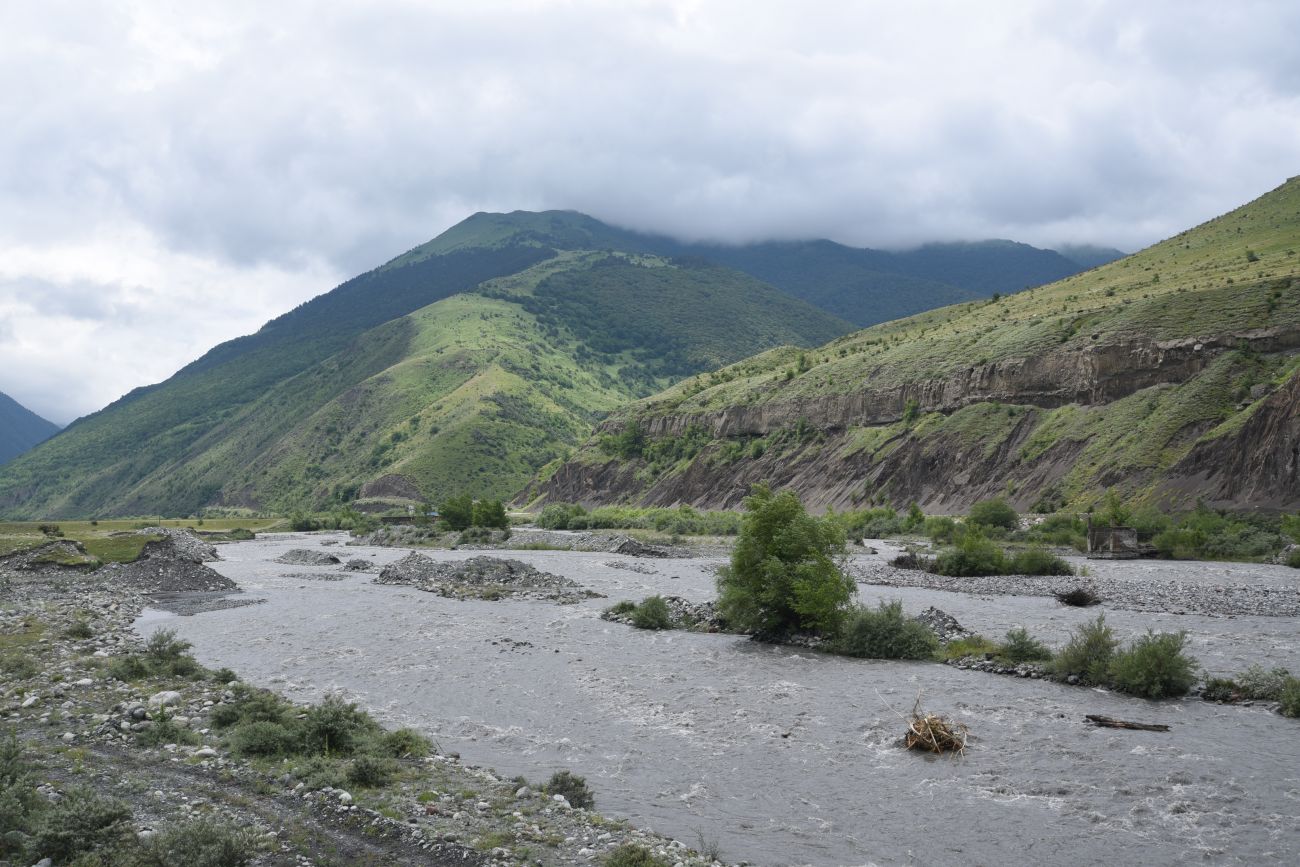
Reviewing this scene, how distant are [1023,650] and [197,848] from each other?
25.5 metres

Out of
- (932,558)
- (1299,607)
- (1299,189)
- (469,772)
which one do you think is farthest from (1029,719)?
(1299,189)

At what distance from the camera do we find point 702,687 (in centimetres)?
2864

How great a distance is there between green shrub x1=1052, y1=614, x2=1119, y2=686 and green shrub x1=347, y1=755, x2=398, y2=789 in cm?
2015

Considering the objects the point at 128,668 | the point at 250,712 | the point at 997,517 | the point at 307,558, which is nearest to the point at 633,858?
the point at 250,712

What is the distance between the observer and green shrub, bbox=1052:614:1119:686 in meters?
26.8

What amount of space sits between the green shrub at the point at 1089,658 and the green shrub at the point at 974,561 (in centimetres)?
3012

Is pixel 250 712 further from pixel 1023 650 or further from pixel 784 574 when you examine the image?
pixel 1023 650

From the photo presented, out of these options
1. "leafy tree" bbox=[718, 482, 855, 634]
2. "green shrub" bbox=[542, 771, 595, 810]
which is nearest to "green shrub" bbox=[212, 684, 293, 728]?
"green shrub" bbox=[542, 771, 595, 810]

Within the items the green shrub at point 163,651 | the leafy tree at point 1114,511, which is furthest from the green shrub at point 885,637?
the leafy tree at point 1114,511

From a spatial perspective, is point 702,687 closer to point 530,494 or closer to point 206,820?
point 206,820

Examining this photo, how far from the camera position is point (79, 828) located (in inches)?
540

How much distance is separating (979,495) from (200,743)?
84570mm

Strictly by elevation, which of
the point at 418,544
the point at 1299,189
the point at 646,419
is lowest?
the point at 418,544

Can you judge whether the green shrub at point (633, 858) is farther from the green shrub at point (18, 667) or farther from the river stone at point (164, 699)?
the green shrub at point (18, 667)
